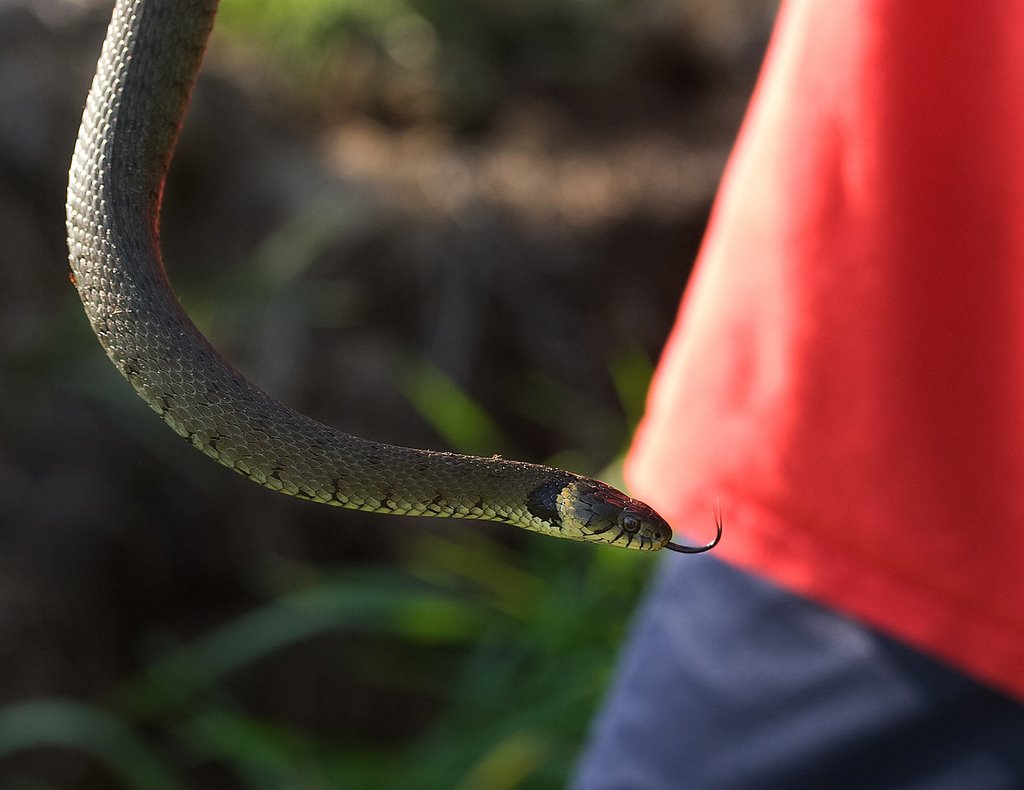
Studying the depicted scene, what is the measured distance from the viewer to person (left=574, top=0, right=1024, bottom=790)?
2.13 m

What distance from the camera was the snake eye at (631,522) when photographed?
74.4 inches

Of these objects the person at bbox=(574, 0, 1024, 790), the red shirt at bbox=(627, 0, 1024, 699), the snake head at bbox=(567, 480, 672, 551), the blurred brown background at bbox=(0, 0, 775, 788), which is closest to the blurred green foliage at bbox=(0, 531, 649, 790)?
the blurred brown background at bbox=(0, 0, 775, 788)

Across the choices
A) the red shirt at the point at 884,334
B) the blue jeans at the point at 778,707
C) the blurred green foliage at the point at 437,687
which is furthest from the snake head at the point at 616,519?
the blurred green foliage at the point at 437,687

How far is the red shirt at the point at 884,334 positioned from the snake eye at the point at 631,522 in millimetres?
616

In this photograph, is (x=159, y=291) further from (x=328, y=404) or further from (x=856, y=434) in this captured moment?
(x=328, y=404)

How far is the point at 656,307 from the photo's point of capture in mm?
7383

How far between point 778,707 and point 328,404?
4.14 m

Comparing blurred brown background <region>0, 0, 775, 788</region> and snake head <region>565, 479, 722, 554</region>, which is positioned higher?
snake head <region>565, 479, 722, 554</region>

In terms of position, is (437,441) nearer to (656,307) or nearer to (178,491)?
(178,491)

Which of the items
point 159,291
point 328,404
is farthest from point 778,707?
point 328,404

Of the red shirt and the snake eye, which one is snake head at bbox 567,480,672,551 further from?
the red shirt

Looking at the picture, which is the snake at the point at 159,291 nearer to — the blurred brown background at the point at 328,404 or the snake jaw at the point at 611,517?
the snake jaw at the point at 611,517

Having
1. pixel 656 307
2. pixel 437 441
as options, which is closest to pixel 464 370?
pixel 437 441

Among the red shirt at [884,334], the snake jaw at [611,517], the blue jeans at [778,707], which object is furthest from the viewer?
the blue jeans at [778,707]
